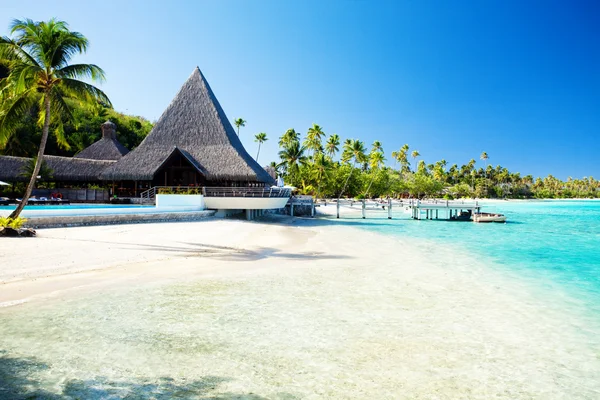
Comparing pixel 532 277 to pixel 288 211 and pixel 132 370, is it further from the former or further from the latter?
pixel 288 211

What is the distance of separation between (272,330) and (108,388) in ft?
8.00

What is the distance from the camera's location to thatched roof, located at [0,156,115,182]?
25547 mm

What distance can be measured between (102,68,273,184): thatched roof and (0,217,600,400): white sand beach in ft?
45.7

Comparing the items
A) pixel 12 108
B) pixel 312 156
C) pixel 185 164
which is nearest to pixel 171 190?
pixel 185 164

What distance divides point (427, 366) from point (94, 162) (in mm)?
29603

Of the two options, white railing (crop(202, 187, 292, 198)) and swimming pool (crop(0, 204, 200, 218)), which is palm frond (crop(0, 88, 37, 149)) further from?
white railing (crop(202, 187, 292, 198))

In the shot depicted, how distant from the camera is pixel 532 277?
11.1 m

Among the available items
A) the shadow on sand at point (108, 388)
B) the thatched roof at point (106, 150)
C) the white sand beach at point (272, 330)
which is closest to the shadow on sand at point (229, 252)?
the white sand beach at point (272, 330)

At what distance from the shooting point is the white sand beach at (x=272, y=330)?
413cm

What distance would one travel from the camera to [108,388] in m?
3.80

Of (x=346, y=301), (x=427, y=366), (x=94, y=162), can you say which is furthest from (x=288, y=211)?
(x=427, y=366)

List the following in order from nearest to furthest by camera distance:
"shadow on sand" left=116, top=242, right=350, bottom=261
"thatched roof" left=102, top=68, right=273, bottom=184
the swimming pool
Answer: "shadow on sand" left=116, top=242, right=350, bottom=261 → the swimming pool → "thatched roof" left=102, top=68, right=273, bottom=184

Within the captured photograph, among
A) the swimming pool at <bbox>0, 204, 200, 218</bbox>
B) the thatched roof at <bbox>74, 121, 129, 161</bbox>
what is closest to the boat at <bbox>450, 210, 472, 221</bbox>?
the swimming pool at <bbox>0, 204, 200, 218</bbox>

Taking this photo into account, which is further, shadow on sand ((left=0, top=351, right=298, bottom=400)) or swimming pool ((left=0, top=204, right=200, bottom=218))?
swimming pool ((left=0, top=204, right=200, bottom=218))
